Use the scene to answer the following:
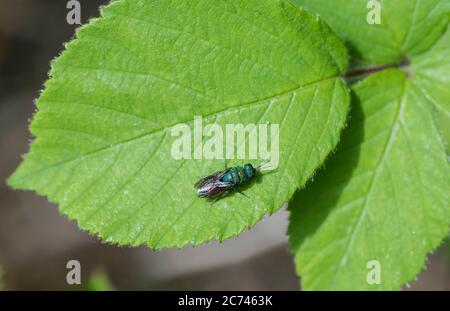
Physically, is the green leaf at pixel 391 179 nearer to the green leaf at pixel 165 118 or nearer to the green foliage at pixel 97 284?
the green leaf at pixel 165 118

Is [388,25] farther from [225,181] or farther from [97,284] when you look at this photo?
[97,284]

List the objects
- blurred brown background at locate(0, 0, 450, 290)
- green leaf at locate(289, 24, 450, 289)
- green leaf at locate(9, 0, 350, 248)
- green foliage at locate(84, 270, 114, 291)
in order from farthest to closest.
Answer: blurred brown background at locate(0, 0, 450, 290) → green foliage at locate(84, 270, 114, 291) → green leaf at locate(289, 24, 450, 289) → green leaf at locate(9, 0, 350, 248)

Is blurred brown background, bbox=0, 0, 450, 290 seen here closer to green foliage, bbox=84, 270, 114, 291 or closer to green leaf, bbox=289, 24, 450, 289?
green foliage, bbox=84, 270, 114, 291

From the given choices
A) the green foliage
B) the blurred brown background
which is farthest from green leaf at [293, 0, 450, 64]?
the blurred brown background

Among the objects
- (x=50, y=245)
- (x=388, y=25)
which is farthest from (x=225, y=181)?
(x=50, y=245)

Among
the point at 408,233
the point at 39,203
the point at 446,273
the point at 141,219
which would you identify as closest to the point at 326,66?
the point at 408,233
